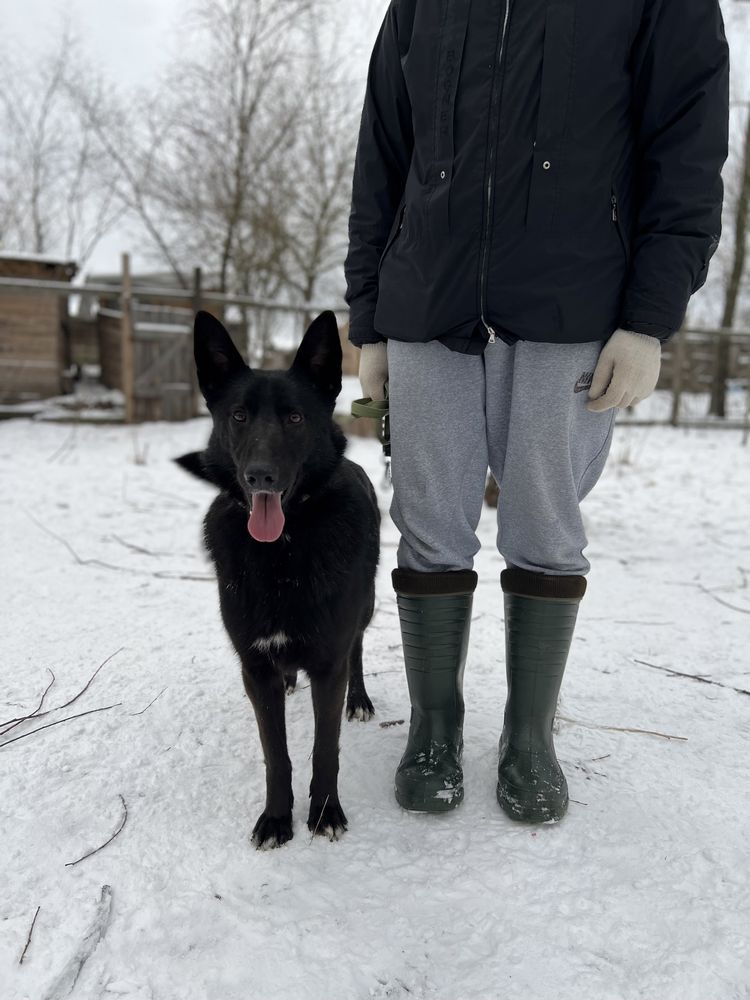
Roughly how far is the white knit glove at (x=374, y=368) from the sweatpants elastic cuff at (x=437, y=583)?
48 cm

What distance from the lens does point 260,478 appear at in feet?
4.59

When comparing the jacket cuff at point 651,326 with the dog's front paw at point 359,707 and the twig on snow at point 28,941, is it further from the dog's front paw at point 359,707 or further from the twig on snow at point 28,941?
the twig on snow at point 28,941

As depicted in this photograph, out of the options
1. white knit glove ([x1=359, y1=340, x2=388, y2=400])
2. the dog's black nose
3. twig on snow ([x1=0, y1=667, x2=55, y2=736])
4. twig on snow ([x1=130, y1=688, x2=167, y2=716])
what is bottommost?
twig on snow ([x1=130, y1=688, x2=167, y2=716])

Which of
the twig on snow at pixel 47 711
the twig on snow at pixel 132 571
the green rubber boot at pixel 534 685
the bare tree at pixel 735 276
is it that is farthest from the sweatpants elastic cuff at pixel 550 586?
the bare tree at pixel 735 276

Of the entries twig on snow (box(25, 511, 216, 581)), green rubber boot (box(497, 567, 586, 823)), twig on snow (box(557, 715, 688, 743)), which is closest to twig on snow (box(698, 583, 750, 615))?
twig on snow (box(557, 715, 688, 743))

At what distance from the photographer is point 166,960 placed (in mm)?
1106

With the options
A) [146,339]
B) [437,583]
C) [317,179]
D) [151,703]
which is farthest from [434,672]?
[317,179]

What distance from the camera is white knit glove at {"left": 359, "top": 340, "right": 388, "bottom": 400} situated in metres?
1.66

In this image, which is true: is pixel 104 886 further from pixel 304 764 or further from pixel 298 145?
pixel 298 145

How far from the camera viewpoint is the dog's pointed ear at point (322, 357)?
168 centimetres

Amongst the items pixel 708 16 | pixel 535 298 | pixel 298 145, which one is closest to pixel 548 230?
pixel 535 298

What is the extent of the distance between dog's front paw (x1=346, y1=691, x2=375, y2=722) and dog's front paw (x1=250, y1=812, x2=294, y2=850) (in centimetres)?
49

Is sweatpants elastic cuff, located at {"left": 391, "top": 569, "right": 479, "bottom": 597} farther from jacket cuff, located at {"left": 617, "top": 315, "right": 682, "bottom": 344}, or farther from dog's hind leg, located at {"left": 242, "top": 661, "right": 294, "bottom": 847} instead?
jacket cuff, located at {"left": 617, "top": 315, "right": 682, "bottom": 344}

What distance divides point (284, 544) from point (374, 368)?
513 millimetres
